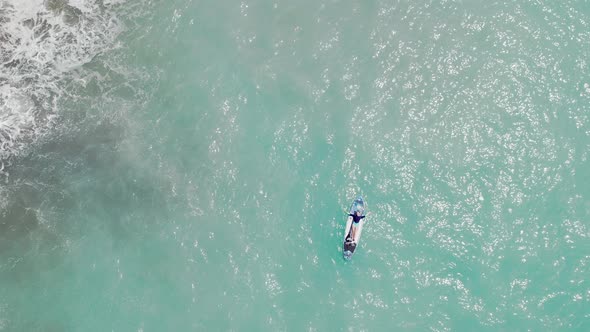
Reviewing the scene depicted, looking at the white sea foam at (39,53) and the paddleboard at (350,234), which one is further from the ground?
the white sea foam at (39,53)

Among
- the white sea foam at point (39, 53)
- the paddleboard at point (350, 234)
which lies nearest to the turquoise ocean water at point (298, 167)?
the white sea foam at point (39, 53)

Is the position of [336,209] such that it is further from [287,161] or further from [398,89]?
[398,89]

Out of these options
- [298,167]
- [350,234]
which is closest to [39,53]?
[298,167]

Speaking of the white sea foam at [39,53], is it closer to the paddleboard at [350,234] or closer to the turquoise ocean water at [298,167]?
the turquoise ocean water at [298,167]

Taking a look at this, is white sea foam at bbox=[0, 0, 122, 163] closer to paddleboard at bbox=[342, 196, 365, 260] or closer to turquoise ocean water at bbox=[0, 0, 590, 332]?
turquoise ocean water at bbox=[0, 0, 590, 332]

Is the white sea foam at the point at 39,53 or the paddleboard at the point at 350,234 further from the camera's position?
the white sea foam at the point at 39,53
